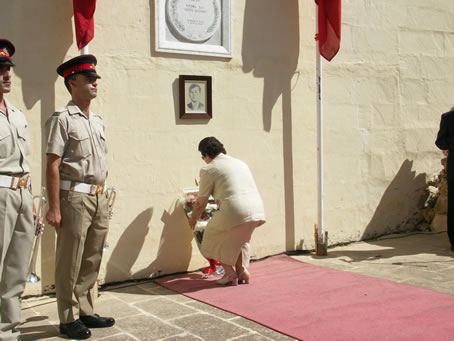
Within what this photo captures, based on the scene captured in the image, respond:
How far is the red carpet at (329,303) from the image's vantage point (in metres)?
3.66

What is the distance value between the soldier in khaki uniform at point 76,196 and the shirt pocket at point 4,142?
371mm

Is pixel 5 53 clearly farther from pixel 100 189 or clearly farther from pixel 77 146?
pixel 100 189

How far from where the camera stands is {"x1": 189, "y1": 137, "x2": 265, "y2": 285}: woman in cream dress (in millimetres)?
4801

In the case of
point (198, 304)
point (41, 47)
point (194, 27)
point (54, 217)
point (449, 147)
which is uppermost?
point (194, 27)

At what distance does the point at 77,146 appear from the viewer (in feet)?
12.1

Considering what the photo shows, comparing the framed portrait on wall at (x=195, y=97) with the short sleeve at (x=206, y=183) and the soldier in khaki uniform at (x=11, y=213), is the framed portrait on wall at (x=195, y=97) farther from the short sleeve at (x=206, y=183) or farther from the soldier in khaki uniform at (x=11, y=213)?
the soldier in khaki uniform at (x=11, y=213)

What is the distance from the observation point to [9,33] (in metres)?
4.38

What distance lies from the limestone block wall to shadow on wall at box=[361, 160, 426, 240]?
0.07 ft

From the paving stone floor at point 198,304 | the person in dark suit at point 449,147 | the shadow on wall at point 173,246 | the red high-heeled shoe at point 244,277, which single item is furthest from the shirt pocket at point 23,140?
the person in dark suit at point 449,147

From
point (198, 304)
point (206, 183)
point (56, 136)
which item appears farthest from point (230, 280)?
point (56, 136)

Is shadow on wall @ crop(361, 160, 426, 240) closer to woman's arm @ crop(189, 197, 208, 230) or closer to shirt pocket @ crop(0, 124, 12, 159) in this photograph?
woman's arm @ crop(189, 197, 208, 230)

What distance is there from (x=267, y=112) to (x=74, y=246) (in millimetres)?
2865

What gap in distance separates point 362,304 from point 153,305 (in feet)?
5.36

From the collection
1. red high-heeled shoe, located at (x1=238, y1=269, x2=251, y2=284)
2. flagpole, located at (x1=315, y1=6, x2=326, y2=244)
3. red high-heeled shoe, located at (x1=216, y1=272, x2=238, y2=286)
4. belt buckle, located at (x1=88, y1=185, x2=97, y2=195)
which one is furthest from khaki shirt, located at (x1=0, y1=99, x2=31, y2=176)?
flagpole, located at (x1=315, y1=6, x2=326, y2=244)
